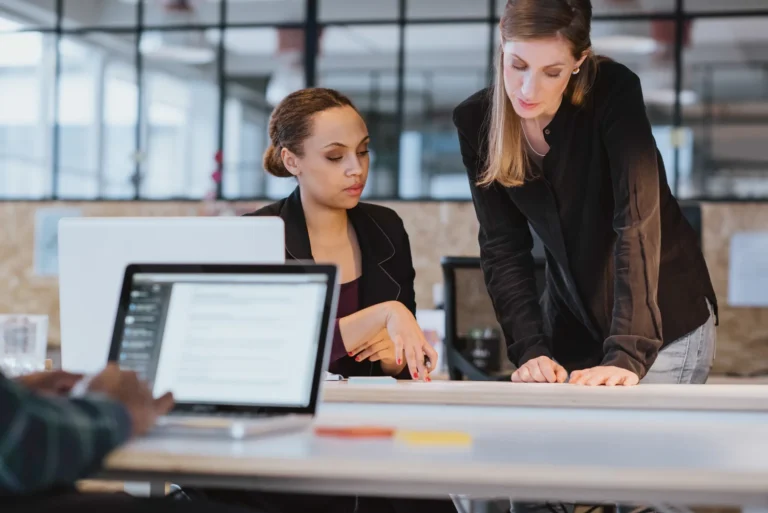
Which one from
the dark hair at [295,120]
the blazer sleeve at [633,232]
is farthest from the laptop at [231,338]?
the dark hair at [295,120]

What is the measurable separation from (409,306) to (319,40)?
21.6 ft

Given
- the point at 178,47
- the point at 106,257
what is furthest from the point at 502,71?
the point at 178,47

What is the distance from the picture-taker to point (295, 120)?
7.91 feet

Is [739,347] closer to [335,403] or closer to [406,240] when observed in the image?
[406,240]

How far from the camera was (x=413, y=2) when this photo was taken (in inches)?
339

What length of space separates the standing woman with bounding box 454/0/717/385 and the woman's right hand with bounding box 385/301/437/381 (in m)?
0.17

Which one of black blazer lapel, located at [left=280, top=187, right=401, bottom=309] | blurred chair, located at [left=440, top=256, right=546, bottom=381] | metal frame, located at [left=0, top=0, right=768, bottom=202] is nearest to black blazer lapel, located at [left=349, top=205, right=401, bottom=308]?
black blazer lapel, located at [left=280, top=187, right=401, bottom=309]

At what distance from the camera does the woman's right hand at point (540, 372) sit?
184cm

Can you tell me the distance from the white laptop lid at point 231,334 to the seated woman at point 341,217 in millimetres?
777

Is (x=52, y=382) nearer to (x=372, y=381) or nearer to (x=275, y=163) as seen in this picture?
(x=372, y=381)

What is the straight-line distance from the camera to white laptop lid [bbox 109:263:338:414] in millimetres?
1238

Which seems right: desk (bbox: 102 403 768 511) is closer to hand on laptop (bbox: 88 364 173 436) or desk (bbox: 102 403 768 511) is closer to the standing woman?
hand on laptop (bbox: 88 364 173 436)

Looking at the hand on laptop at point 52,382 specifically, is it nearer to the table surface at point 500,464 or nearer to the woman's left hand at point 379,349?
the table surface at point 500,464

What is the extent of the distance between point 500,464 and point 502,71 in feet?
3.83
